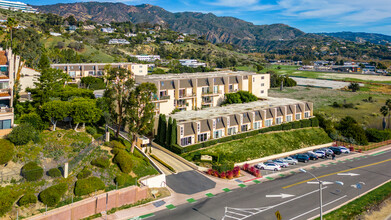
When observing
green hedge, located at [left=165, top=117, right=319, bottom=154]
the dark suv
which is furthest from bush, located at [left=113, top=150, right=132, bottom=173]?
the dark suv

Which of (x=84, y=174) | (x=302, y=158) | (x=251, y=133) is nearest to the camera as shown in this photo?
(x=84, y=174)

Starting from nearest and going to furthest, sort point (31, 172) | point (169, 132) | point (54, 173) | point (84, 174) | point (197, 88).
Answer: point (31, 172) < point (54, 173) < point (84, 174) < point (169, 132) < point (197, 88)

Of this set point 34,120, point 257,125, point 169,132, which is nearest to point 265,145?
point 257,125

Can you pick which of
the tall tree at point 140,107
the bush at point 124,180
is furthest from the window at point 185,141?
the bush at point 124,180

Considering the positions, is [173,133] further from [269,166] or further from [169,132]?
[269,166]

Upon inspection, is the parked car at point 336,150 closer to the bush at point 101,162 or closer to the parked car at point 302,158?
the parked car at point 302,158

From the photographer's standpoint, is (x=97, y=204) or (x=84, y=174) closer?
(x=97, y=204)

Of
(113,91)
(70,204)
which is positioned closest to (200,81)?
(113,91)

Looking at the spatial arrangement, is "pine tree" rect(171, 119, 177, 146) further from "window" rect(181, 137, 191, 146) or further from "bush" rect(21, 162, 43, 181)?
"bush" rect(21, 162, 43, 181)

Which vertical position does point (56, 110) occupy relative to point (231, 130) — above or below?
above
